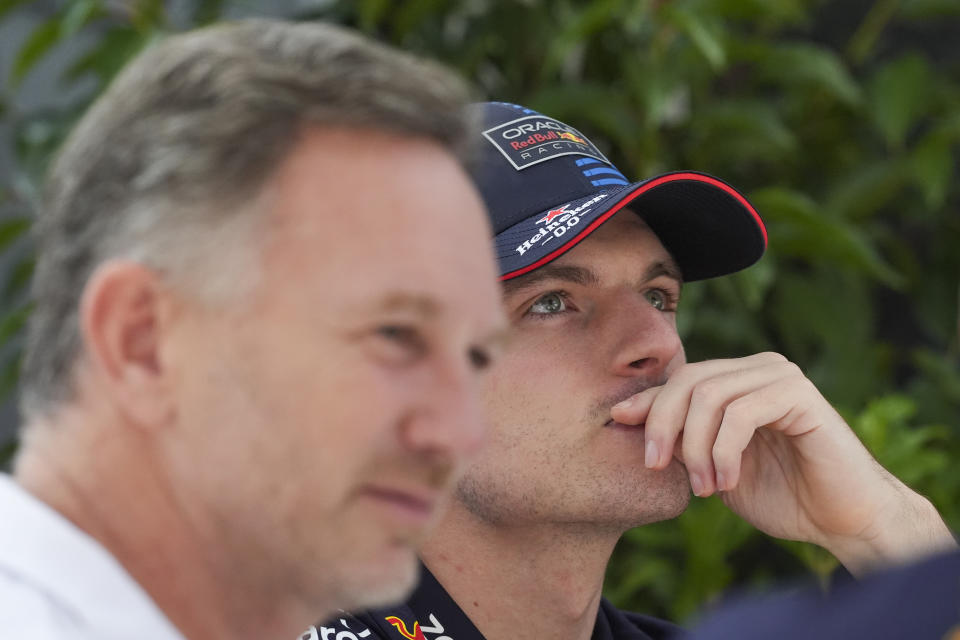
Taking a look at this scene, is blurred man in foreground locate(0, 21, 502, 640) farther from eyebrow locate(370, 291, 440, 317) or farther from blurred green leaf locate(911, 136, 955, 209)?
blurred green leaf locate(911, 136, 955, 209)

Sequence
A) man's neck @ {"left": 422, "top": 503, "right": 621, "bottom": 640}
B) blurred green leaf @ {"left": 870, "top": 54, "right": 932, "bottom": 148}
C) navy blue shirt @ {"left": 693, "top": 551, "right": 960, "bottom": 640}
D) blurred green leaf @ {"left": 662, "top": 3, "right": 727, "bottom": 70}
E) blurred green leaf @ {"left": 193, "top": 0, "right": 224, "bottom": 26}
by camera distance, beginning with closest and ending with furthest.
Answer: navy blue shirt @ {"left": 693, "top": 551, "right": 960, "bottom": 640} → man's neck @ {"left": 422, "top": 503, "right": 621, "bottom": 640} → blurred green leaf @ {"left": 662, "top": 3, "right": 727, "bottom": 70} → blurred green leaf @ {"left": 870, "top": 54, "right": 932, "bottom": 148} → blurred green leaf @ {"left": 193, "top": 0, "right": 224, "bottom": 26}

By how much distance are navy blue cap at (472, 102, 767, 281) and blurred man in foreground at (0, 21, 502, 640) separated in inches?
22.6

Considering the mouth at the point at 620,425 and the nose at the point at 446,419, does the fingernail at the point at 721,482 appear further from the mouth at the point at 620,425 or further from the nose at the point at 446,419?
the nose at the point at 446,419

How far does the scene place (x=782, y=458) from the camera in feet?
4.83

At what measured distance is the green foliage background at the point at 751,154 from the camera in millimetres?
2227

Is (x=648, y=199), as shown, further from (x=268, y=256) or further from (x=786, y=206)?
(x=786, y=206)

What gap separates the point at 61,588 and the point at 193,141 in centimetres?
26

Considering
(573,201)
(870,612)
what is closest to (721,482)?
(573,201)

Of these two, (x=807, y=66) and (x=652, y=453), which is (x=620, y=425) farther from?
(x=807, y=66)

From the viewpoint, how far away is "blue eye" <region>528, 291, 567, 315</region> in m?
1.34

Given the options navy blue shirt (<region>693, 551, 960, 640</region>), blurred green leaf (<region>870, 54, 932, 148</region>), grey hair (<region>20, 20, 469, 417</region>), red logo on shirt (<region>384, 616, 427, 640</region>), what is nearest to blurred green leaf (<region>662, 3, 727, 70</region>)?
blurred green leaf (<region>870, 54, 932, 148</region>)

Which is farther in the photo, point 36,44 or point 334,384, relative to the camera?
point 36,44

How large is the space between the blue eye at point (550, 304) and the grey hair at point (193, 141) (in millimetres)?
579

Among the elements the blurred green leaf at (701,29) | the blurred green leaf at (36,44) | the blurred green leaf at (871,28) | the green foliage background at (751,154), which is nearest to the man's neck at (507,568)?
the green foliage background at (751,154)
